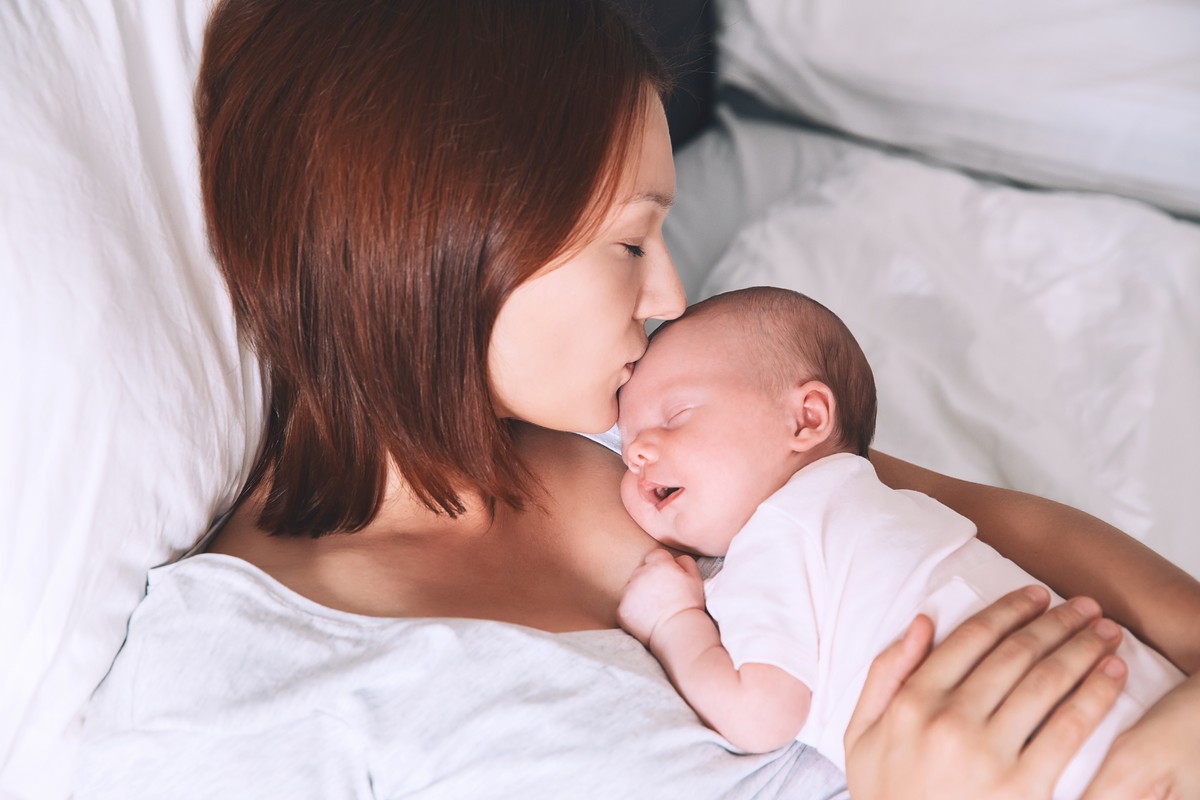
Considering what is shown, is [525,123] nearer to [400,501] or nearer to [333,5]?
[333,5]

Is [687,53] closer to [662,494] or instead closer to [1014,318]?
[1014,318]

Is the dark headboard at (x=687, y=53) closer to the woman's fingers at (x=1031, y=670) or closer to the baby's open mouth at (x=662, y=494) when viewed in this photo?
the baby's open mouth at (x=662, y=494)

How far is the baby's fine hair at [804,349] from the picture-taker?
3.84 feet

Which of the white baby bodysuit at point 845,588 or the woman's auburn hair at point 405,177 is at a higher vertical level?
the woman's auburn hair at point 405,177

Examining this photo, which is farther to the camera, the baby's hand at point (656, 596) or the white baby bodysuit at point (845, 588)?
the baby's hand at point (656, 596)

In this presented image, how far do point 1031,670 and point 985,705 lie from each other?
0.05 m

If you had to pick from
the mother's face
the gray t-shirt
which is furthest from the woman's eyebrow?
the gray t-shirt

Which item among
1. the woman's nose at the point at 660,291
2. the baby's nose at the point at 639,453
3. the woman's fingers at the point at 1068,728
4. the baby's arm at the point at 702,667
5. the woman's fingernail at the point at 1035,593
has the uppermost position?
the woman's nose at the point at 660,291

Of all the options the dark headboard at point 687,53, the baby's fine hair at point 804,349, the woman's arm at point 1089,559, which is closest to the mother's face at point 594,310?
the baby's fine hair at point 804,349

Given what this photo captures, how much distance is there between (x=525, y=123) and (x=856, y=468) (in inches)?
19.4

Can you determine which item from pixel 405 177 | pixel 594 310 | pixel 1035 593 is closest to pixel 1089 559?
pixel 1035 593

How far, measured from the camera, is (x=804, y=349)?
1182mm

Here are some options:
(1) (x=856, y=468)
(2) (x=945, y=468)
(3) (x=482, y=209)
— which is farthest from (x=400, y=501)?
(2) (x=945, y=468)

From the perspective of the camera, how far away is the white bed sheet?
146cm
